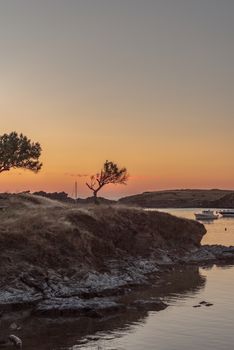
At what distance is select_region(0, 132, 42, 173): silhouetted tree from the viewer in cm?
7994

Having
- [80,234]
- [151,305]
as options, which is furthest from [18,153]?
[151,305]

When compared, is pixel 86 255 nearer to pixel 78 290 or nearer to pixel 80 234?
pixel 80 234

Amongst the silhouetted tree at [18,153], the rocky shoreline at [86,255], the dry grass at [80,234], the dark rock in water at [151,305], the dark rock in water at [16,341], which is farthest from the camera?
the silhouetted tree at [18,153]

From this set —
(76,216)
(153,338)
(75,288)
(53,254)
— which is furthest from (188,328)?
(76,216)

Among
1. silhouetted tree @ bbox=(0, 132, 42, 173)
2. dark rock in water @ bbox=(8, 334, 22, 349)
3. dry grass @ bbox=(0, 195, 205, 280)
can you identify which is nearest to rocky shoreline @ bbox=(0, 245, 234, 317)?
dry grass @ bbox=(0, 195, 205, 280)

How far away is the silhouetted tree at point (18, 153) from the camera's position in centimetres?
7994

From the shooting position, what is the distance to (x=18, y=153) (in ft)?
271

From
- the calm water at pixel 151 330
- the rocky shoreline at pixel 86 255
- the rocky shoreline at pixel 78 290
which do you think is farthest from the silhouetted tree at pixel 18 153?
the calm water at pixel 151 330

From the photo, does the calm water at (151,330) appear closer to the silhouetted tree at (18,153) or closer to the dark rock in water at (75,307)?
the dark rock in water at (75,307)

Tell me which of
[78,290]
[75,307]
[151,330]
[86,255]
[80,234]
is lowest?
[151,330]

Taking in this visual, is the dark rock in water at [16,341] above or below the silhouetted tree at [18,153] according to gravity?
below

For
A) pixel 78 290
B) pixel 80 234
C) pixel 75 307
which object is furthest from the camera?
pixel 80 234

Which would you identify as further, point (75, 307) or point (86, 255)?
point (86, 255)

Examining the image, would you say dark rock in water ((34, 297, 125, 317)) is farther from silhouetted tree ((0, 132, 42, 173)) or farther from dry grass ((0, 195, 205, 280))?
silhouetted tree ((0, 132, 42, 173))
